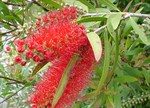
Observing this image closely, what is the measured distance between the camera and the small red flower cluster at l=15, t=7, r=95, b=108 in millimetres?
1183

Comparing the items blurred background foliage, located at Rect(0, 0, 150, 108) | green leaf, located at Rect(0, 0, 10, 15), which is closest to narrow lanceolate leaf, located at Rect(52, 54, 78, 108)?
blurred background foliage, located at Rect(0, 0, 150, 108)

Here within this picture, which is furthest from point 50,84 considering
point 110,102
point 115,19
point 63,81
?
point 110,102

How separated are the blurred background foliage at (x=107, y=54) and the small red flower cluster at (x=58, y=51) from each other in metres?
0.08

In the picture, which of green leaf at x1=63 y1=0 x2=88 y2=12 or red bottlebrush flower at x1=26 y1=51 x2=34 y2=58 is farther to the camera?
green leaf at x1=63 y1=0 x2=88 y2=12

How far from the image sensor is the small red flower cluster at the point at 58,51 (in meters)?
1.18

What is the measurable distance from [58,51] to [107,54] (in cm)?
22

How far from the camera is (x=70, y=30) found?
123 centimetres

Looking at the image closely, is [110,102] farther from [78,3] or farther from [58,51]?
[58,51]

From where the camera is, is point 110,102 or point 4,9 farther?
point 4,9

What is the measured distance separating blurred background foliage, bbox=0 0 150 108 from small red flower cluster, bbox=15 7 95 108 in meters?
0.08

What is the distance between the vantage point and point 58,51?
1.20 m

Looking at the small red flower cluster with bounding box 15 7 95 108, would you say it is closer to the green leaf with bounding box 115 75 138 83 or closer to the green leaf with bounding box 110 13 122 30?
the green leaf with bounding box 110 13 122 30

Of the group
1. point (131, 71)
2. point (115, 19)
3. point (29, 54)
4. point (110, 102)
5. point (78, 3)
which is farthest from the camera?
point (131, 71)

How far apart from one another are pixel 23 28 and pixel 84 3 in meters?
0.25
